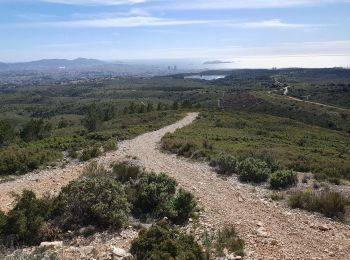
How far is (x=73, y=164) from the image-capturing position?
24.0 meters

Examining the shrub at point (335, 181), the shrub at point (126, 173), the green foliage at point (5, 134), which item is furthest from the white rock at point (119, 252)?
the green foliage at point (5, 134)

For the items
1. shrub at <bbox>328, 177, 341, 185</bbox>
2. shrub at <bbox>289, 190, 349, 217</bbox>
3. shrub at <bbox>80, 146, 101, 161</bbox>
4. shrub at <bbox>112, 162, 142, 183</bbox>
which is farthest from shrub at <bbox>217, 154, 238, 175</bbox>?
shrub at <bbox>80, 146, 101, 161</bbox>

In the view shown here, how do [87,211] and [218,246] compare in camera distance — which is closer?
[218,246]

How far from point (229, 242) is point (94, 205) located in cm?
424

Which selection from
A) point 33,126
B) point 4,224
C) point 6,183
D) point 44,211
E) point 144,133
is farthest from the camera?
point 33,126

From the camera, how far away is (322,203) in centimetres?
1302

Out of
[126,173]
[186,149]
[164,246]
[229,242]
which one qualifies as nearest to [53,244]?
[164,246]

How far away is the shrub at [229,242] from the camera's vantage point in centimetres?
955

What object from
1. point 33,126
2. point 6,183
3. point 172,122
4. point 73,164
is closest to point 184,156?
point 73,164

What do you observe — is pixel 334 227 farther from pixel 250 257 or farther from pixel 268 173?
pixel 268 173

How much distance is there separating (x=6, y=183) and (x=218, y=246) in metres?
13.1

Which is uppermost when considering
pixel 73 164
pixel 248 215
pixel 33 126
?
pixel 248 215

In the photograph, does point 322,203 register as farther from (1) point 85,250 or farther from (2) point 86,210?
(1) point 85,250

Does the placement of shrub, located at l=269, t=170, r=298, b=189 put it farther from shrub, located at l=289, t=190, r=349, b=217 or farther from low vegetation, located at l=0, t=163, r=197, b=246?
low vegetation, located at l=0, t=163, r=197, b=246
